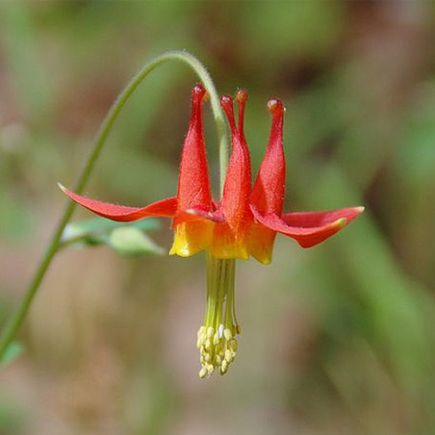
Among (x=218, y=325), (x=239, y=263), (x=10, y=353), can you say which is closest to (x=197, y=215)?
(x=218, y=325)

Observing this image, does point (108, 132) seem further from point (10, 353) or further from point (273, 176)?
point (10, 353)

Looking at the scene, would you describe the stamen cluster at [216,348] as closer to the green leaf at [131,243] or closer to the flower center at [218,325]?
the flower center at [218,325]

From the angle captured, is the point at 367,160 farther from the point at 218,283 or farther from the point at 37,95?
the point at 218,283

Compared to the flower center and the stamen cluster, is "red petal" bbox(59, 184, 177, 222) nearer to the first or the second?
the flower center

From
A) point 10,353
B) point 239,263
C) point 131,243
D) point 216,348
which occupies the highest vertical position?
point 239,263

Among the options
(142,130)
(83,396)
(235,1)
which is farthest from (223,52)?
(83,396)

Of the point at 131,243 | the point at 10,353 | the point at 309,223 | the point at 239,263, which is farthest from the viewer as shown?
the point at 239,263

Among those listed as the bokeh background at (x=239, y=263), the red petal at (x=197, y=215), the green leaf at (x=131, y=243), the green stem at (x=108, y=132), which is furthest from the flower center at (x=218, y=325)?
the bokeh background at (x=239, y=263)
